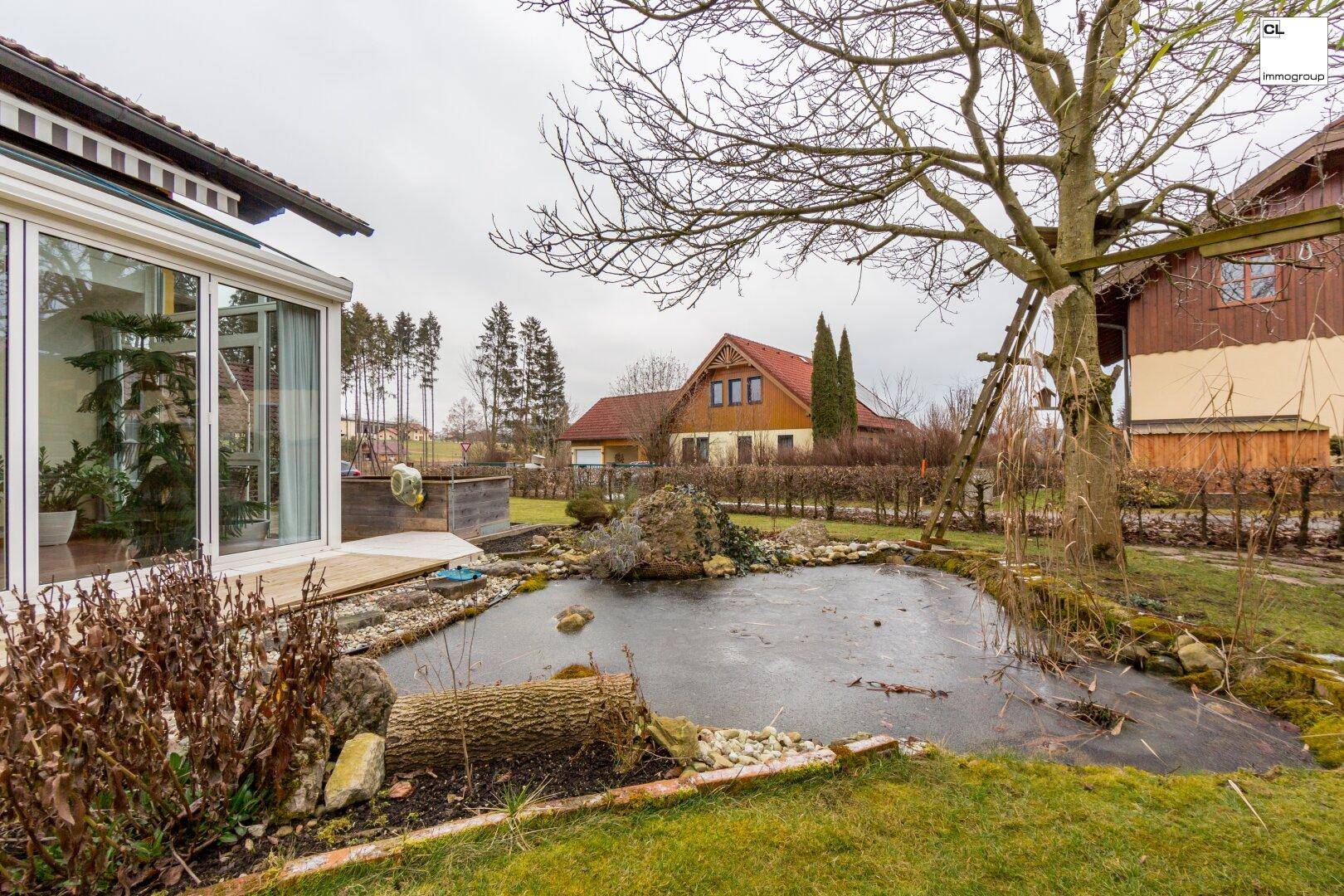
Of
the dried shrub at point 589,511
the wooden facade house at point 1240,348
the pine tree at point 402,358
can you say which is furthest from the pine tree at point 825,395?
the pine tree at point 402,358

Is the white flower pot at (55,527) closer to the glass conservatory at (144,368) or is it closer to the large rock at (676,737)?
the glass conservatory at (144,368)

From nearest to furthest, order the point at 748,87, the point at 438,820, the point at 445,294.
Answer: the point at 438,820 < the point at 748,87 < the point at 445,294

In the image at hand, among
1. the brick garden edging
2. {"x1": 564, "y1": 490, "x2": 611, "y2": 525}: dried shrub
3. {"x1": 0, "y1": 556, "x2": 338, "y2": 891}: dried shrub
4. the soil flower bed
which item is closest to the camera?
{"x1": 0, "y1": 556, "x2": 338, "y2": 891}: dried shrub

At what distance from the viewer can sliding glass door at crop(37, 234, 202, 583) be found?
152 inches

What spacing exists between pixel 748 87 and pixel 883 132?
6.94 feet

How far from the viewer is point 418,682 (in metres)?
3.27

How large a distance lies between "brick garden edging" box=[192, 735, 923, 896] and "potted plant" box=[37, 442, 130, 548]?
3.79m

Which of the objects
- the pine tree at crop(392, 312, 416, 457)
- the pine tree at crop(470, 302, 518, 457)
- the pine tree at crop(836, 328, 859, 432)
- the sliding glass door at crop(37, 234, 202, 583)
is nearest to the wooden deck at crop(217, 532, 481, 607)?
the sliding glass door at crop(37, 234, 202, 583)

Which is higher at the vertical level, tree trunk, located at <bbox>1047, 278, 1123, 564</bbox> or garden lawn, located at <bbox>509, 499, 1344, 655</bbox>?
tree trunk, located at <bbox>1047, 278, 1123, 564</bbox>

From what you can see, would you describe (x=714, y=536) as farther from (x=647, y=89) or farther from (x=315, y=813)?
(x=315, y=813)

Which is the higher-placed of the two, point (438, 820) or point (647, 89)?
point (647, 89)

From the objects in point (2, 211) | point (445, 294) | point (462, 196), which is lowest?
point (2, 211)

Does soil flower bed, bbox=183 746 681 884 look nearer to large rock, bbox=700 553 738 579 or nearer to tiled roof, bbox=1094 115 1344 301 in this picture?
tiled roof, bbox=1094 115 1344 301

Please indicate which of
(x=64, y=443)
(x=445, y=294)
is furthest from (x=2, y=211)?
(x=445, y=294)
